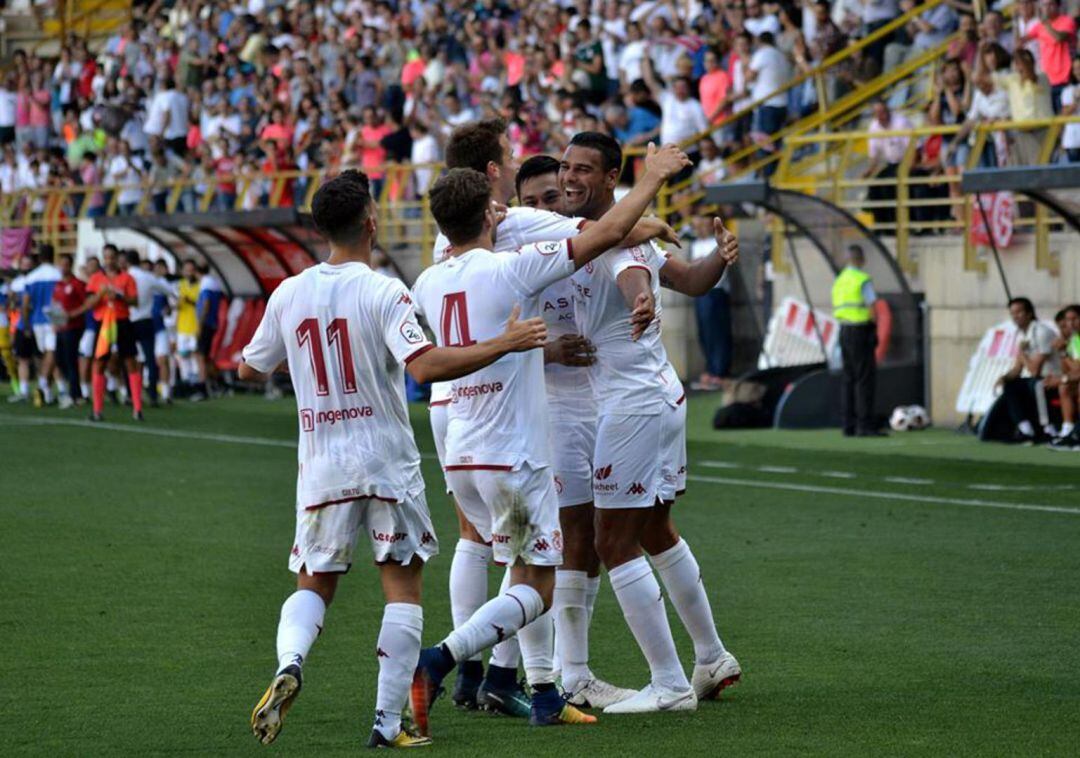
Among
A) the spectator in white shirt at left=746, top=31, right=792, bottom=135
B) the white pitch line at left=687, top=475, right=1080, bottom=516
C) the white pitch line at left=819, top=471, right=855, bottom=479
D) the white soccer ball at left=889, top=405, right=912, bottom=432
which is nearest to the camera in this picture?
the white pitch line at left=687, top=475, right=1080, bottom=516

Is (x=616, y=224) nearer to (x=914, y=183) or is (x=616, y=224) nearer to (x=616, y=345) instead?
(x=616, y=345)

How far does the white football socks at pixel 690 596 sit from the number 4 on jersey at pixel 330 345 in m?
1.70

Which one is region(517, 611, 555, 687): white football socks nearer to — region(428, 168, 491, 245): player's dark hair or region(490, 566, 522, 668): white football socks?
region(490, 566, 522, 668): white football socks

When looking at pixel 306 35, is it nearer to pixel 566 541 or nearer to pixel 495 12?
pixel 495 12

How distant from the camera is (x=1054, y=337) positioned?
1964 cm

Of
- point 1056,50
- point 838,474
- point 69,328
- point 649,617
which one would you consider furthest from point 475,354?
point 69,328

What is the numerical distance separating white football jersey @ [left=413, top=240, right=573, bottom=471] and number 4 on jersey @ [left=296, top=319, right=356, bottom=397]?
422 mm

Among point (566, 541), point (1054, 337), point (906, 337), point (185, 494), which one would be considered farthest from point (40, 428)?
point (566, 541)

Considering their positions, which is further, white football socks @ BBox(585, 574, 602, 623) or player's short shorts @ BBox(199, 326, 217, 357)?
player's short shorts @ BBox(199, 326, 217, 357)

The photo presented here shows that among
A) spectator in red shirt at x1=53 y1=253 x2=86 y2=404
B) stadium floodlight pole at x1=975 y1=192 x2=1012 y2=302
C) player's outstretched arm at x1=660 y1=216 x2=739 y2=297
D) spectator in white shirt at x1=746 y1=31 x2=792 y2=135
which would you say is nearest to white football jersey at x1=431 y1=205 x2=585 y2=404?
player's outstretched arm at x1=660 y1=216 x2=739 y2=297

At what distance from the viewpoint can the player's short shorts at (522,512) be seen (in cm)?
713

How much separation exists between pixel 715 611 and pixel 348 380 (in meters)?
3.83

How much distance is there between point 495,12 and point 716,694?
84.2 ft

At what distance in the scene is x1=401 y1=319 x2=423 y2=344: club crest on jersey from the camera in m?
6.82
